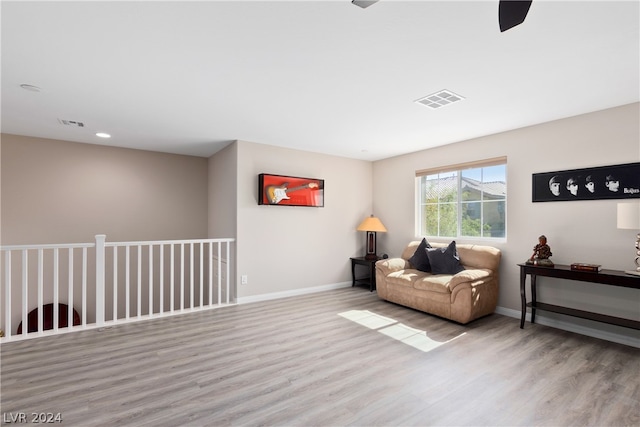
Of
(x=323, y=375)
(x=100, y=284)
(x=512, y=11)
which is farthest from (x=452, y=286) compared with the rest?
(x=100, y=284)

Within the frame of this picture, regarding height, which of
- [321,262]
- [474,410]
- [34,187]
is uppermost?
[34,187]

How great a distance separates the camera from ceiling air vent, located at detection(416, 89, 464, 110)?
2789mm

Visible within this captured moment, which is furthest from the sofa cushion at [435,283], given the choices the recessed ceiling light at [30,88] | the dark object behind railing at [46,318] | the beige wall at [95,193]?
the dark object behind railing at [46,318]

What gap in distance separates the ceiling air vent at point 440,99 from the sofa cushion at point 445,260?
202cm

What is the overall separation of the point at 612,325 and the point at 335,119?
3645mm

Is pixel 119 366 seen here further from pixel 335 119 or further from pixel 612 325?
pixel 612 325

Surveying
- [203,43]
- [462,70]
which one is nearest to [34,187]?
[203,43]

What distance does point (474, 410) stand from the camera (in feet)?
6.41

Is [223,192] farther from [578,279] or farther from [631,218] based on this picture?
[631,218]

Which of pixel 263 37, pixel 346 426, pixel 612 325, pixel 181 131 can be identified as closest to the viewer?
pixel 346 426

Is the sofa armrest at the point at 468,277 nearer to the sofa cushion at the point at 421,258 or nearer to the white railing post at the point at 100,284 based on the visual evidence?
the sofa cushion at the point at 421,258

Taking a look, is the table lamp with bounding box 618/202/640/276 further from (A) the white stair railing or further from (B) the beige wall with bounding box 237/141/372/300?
(A) the white stair railing

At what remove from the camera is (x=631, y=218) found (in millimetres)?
2691

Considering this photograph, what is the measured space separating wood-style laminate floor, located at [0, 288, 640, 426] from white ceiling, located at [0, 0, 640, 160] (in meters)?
2.42
